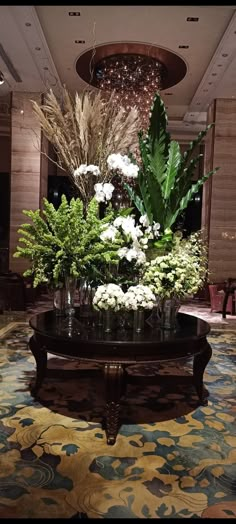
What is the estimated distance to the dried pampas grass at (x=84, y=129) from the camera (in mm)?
2779

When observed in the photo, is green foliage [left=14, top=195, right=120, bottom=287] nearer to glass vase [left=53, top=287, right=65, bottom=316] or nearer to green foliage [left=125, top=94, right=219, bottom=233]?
glass vase [left=53, top=287, right=65, bottom=316]

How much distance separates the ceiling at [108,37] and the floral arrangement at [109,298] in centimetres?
305

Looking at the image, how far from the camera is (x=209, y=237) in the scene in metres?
9.61

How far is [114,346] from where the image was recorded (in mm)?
2818

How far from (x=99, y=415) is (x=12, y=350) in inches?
83.7

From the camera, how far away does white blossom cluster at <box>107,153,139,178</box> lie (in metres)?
2.98

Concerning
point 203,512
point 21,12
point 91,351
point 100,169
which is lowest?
point 203,512

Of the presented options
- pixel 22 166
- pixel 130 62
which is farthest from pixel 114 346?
pixel 22 166

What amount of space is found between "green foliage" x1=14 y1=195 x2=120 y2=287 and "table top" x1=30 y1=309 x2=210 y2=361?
396mm

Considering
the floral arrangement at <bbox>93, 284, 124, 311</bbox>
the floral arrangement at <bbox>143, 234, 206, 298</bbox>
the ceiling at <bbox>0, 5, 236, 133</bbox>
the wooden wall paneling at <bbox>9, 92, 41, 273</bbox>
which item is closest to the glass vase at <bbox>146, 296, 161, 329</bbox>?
the floral arrangement at <bbox>143, 234, 206, 298</bbox>

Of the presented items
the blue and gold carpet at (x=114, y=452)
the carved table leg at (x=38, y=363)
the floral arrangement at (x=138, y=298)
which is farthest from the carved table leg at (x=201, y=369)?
the carved table leg at (x=38, y=363)

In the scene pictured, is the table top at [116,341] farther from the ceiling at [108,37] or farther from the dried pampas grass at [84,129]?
the ceiling at [108,37]

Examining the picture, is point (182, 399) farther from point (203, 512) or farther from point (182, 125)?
Result: point (182, 125)

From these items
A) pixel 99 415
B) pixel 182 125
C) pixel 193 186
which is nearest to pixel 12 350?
pixel 99 415
